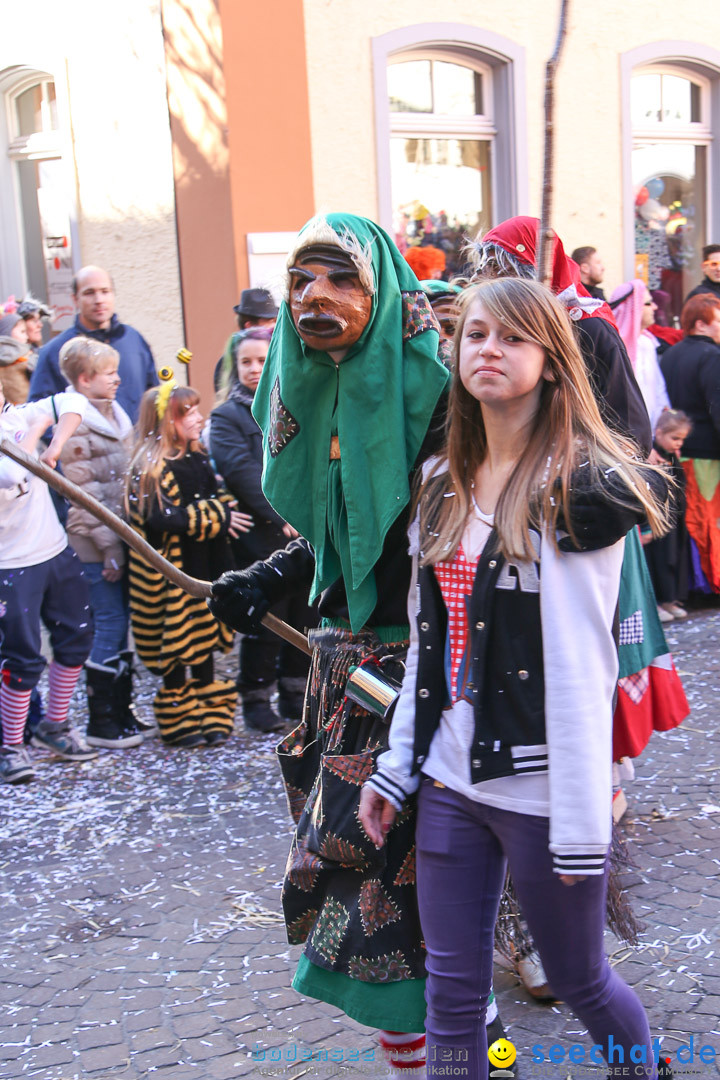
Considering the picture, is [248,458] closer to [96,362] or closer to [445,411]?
[96,362]

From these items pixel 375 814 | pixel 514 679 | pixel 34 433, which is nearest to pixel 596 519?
pixel 514 679

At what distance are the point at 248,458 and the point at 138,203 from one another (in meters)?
3.32

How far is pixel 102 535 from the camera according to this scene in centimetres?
554

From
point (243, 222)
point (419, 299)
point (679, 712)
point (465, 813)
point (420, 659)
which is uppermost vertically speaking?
point (243, 222)

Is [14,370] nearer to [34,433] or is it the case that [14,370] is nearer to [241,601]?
[34,433]

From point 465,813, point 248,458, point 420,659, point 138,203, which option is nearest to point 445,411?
point 420,659

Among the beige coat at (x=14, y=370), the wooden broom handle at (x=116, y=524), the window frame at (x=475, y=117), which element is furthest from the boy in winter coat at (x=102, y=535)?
the window frame at (x=475, y=117)

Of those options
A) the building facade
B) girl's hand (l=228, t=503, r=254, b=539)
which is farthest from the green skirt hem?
the building facade

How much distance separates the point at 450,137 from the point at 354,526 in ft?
24.7

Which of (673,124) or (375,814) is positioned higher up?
(673,124)

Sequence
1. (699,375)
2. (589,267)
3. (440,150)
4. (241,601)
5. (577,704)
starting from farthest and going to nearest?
(440,150), (589,267), (699,375), (241,601), (577,704)

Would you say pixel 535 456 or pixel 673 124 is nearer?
pixel 535 456

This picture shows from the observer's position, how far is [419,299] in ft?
8.02

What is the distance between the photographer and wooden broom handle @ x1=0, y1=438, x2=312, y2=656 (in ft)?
9.22
